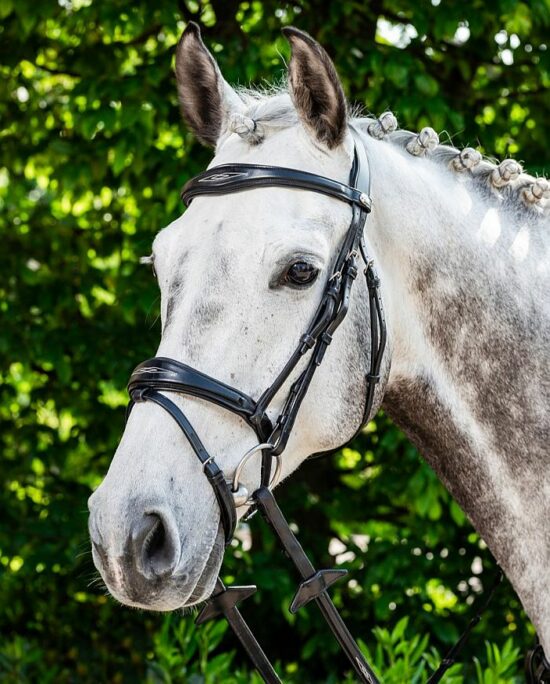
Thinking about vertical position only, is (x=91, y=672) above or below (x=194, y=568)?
below

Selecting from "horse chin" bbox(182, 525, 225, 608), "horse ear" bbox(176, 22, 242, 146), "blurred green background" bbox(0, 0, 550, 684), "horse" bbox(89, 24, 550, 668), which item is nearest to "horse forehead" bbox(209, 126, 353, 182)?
"horse" bbox(89, 24, 550, 668)

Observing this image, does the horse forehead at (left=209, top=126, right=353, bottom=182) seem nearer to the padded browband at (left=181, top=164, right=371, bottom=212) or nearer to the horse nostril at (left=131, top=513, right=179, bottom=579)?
the padded browband at (left=181, top=164, right=371, bottom=212)

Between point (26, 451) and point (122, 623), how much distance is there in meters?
1.12

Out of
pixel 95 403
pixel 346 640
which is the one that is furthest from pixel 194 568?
pixel 95 403

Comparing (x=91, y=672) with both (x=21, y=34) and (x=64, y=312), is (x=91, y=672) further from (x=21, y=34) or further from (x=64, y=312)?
(x=21, y=34)

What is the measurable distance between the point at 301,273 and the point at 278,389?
25 centimetres

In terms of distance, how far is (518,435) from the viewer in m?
1.95

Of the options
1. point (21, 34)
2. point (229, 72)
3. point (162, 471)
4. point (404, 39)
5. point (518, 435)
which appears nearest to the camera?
point (162, 471)

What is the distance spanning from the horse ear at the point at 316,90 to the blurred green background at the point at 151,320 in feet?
5.77

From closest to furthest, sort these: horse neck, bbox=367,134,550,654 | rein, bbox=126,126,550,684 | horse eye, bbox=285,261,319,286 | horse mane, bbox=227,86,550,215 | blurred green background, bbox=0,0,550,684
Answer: rein, bbox=126,126,550,684 < horse eye, bbox=285,261,319,286 < horse neck, bbox=367,134,550,654 < horse mane, bbox=227,86,550,215 < blurred green background, bbox=0,0,550,684

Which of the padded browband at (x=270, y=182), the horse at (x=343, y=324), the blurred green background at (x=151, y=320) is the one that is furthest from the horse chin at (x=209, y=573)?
the blurred green background at (x=151, y=320)

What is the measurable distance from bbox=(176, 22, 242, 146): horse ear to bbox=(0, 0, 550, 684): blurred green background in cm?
142

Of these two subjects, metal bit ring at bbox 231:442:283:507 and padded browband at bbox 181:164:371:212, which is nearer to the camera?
metal bit ring at bbox 231:442:283:507

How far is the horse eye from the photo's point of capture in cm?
181
